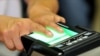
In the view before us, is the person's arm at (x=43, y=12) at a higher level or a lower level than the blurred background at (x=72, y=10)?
higher

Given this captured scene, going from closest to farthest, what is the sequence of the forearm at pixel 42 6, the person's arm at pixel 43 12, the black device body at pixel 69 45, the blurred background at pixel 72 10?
the black device body at pixel 69 45 → the person's arm at pixel 43 12 → the forearm at pixel 42 6 → the blurred background at pixel 72 10

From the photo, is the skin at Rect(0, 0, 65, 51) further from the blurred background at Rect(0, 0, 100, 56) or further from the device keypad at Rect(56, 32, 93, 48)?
the blurred background at Rect(0, 0, 100, 56)

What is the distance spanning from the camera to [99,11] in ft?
5.31

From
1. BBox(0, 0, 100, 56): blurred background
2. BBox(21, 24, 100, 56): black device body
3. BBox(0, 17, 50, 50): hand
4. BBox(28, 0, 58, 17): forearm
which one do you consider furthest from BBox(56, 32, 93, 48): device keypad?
BBox(0, 0, 100, 56): blurred background

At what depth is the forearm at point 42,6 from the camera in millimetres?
747

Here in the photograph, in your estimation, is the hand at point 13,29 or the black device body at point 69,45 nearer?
the black device body at point 69,45

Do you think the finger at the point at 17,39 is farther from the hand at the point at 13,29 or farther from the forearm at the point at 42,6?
the forearm at the point at 42,6

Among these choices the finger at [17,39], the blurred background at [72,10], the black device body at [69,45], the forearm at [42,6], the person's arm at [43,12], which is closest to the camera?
the black device body at [69,45]

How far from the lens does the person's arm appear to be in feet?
2.04

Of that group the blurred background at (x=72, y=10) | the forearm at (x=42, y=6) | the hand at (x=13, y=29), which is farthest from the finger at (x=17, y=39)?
the blurred background at (x=72, y=10)

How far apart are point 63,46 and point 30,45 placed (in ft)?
0.19

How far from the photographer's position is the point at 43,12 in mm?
724

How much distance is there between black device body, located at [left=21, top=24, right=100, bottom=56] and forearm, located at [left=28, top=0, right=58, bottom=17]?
0.28 m

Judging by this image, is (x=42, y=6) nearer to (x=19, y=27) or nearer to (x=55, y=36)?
(x=19, y=27)
